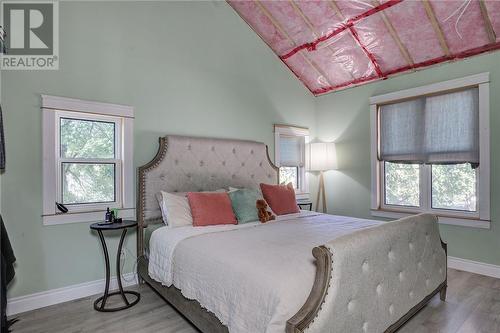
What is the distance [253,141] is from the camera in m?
4.03

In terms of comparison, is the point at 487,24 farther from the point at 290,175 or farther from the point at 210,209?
the point at 210,209

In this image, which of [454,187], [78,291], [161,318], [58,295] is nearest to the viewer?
[161,318]

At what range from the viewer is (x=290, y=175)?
4684 mm

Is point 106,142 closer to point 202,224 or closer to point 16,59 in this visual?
point 16,59

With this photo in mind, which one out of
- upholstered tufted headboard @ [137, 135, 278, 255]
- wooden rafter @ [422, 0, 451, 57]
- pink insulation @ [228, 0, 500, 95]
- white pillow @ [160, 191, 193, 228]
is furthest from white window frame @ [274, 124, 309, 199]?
wooden rafter @ [422, 0, 451, 57]

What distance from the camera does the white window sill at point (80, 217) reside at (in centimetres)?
253

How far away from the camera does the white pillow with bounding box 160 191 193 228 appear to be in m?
2.65

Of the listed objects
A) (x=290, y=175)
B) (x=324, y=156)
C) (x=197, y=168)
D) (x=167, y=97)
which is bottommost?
(x=290, y=175)

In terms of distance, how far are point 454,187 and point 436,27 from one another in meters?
1.91

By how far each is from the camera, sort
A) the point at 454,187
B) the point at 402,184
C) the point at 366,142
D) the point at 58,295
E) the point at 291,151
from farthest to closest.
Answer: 1. the point at 291,151
2. the point at 366,142
3. the point at 402,184
4. the point at 454,187
5. the point at 58,295

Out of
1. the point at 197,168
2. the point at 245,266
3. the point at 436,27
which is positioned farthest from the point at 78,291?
the point at 436,27

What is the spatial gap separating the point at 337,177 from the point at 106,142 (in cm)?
345

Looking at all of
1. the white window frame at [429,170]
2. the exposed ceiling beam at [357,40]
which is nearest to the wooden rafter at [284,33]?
the exposed ceiling beam at [357,40]

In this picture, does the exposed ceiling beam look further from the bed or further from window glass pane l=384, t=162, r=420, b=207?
the bed
